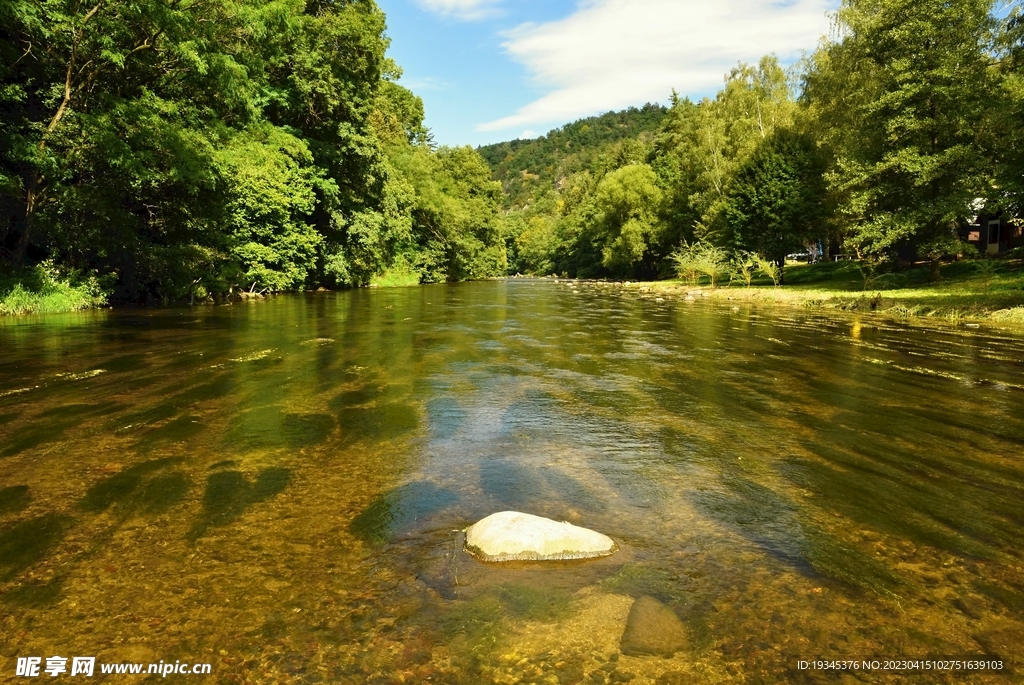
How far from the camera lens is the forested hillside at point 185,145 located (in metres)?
19.4

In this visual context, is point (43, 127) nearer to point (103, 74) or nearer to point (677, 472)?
point (103, 74)

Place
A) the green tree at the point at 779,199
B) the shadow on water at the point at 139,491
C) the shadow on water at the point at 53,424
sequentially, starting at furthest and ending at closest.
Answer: the green tree at the point at 779,199
the shadow on water at the point at 53,424
the shadow on water at the point at 139,491

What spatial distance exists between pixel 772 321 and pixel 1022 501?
712 inches

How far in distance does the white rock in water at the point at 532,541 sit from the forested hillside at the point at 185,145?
1993 centimetres

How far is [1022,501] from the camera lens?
5742 mm

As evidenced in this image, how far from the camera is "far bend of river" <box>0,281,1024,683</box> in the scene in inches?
140

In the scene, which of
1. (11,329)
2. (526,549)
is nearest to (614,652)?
(526,549)

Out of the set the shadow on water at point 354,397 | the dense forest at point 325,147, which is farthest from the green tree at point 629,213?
the shadow on water at point 354,397

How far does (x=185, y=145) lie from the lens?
2170cm

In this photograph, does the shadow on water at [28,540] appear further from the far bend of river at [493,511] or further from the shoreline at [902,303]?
the shoreline at [902,303]

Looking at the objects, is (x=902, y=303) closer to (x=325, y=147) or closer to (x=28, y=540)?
(x=28, y=540)

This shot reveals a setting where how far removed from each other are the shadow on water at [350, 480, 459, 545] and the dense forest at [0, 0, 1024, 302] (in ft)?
62.3

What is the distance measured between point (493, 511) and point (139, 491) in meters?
3.43

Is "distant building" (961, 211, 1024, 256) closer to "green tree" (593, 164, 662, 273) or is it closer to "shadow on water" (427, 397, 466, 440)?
"green tree" (593, 164, 662, 273)
